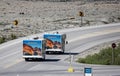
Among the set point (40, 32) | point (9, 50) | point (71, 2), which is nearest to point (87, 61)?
point (9, 50)

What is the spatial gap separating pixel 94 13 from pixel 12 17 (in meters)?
21.5

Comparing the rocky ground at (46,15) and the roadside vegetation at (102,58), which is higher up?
the roadside vegetation at (102,58)

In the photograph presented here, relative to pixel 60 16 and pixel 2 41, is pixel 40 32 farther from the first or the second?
pixel 60 16

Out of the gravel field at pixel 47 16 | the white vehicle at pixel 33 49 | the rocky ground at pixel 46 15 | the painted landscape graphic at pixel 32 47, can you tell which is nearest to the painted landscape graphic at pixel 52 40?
the gravel field at pixel 47 16

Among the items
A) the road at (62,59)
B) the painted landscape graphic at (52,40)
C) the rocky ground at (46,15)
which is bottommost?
the rocky ground at (46,15)

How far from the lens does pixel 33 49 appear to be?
61250 millimetres

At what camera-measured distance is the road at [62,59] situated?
53375 mm

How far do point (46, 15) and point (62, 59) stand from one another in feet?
197

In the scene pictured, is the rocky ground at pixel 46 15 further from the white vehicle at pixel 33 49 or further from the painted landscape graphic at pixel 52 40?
the white vehicle at pixel 33 49

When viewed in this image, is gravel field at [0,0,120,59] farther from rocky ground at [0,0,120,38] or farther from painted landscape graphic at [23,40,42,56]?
painted landscape graphic at [23,40,42,56]

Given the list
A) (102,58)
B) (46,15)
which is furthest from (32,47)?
(46,15)

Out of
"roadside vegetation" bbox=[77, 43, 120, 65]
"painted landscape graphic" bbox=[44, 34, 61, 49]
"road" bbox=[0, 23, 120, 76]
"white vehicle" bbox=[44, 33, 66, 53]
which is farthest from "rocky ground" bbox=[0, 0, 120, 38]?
"roadside vegetation" bbox=[77, 43, 120, 65]

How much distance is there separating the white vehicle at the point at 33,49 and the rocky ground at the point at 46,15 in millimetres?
25577

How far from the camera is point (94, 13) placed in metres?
129
